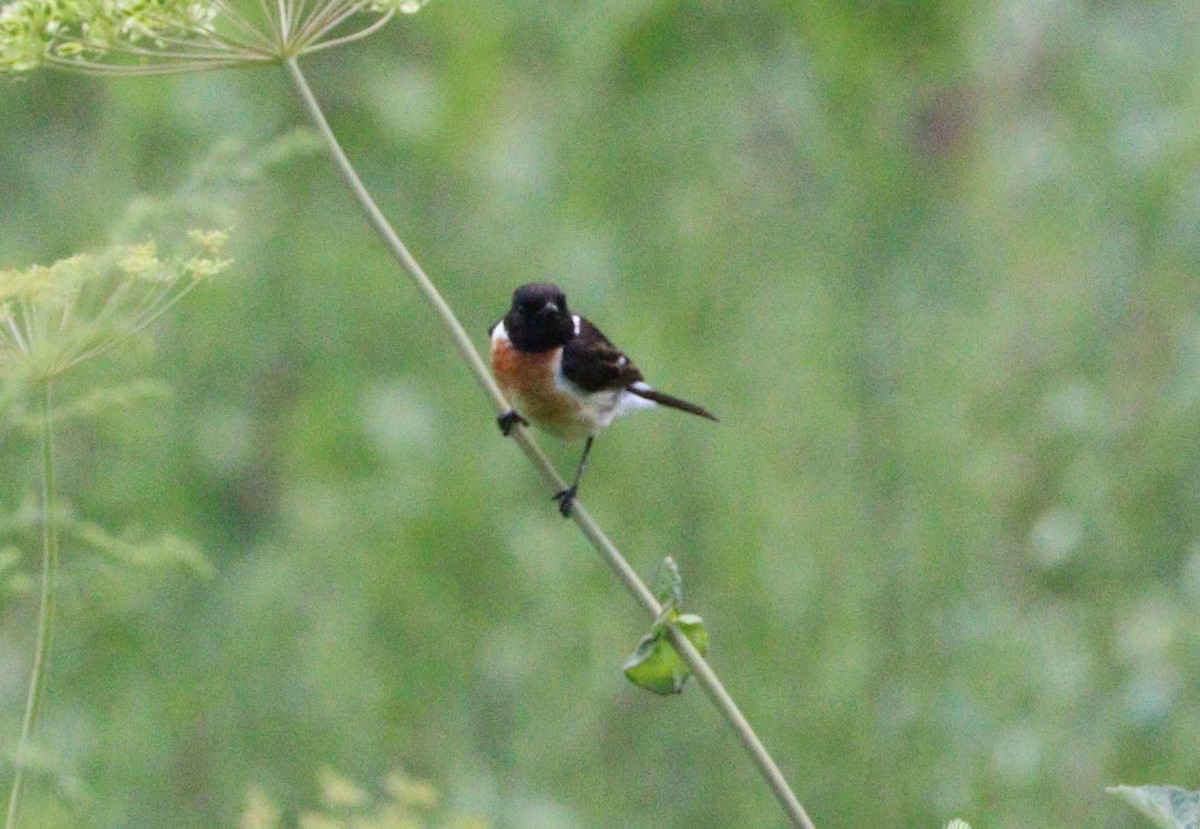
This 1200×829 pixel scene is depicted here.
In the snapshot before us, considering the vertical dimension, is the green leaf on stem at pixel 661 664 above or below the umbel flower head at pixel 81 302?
below

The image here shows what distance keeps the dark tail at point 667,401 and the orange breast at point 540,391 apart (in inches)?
8.3

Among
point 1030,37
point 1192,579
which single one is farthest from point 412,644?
point 1030,37

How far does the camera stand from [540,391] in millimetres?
4469

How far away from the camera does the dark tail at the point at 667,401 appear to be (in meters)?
4.52

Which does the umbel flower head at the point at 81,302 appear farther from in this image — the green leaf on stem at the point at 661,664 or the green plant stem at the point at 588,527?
the green leaf on stem at the point at 661,664

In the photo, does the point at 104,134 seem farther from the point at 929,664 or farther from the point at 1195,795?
the point at 1195,795

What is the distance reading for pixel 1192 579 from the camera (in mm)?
4434

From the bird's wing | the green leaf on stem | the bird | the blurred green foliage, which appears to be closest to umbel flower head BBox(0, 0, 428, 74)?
the green leaf on stem

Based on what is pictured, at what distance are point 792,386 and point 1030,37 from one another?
1948 mm

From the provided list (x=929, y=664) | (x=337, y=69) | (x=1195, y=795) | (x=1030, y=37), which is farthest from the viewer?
(x=1030, y=37)

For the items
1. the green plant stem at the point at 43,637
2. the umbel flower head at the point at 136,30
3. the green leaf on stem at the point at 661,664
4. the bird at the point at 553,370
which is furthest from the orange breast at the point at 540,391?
the green plant stem at the point at 43,637

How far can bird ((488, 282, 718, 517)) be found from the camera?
446cm

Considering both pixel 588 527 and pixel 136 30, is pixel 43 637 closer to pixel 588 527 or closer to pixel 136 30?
pixel 588 527

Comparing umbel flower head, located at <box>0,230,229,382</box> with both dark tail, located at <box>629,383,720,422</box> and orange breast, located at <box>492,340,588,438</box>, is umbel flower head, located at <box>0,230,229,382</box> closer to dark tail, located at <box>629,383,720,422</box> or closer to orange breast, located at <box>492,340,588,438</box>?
orange breast, located at <box>492,340,588,438</box>
